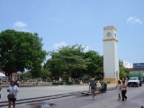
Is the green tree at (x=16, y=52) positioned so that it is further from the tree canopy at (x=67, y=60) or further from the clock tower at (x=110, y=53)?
the clock tower at (x=110, y=53)

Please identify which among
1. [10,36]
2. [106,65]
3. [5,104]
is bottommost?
[5,104]

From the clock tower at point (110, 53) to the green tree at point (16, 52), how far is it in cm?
2297

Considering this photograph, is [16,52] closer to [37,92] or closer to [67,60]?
[67,60]

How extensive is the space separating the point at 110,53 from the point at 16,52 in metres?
27.7

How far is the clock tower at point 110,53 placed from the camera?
256ft

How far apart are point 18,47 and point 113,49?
27.6 metres

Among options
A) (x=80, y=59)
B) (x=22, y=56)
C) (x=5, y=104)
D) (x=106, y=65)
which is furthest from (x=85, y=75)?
(x=5, y=104)

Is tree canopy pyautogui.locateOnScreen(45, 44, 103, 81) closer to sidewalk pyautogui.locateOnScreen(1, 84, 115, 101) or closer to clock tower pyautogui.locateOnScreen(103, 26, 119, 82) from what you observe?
clock tower pyautogui.locateOnScreen(103, 26, 119, 82)

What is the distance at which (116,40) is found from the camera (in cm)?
8069

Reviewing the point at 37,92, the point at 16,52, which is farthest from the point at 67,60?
the point at 37,92

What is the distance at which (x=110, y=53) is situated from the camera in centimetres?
7862

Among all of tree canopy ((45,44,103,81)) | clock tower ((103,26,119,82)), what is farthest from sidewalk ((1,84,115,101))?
clock tower ((103,26,119,82))

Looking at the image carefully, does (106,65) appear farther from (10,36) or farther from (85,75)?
(10,36)

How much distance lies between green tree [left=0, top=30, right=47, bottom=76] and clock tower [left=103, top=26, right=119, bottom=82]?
23.0 m
